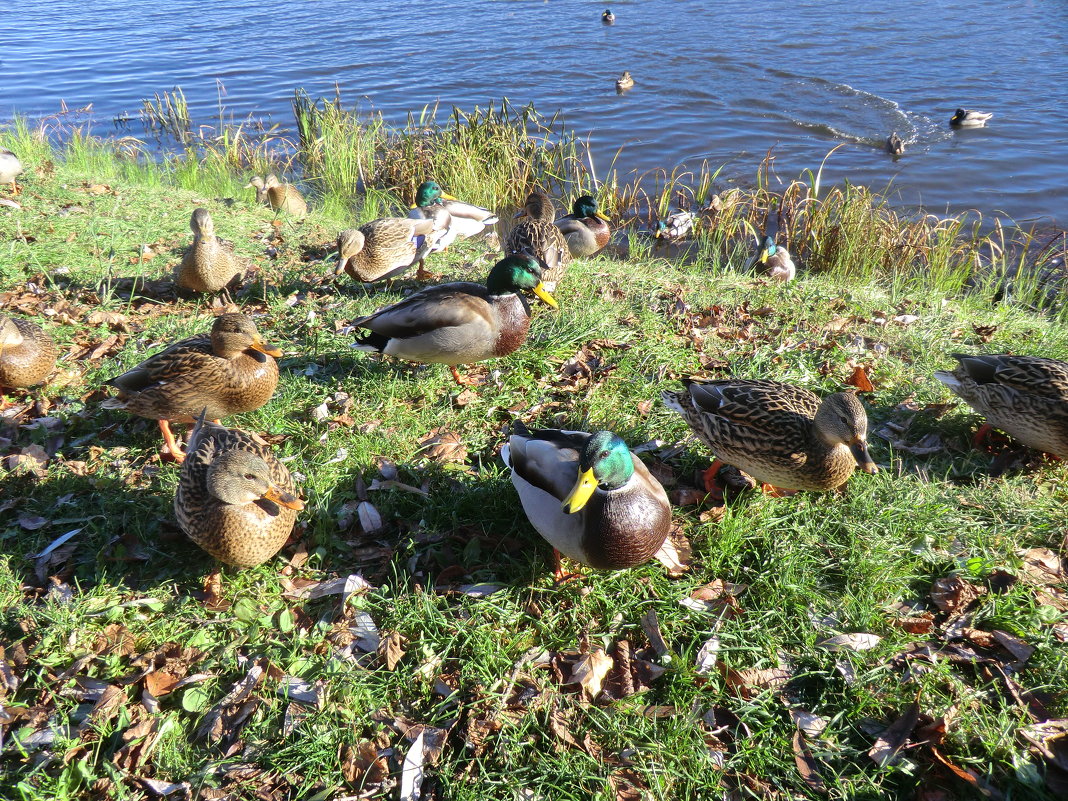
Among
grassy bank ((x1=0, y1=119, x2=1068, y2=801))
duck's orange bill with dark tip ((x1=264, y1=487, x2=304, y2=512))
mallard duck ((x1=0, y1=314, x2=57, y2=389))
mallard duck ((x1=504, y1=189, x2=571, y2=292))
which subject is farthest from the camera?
mallard duck ((x1=504, y1=189, x2=571, y2=292))

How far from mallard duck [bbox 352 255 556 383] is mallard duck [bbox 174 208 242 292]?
5.75ft

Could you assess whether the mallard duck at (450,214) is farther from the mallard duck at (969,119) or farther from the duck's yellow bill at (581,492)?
the mallard duck at (969,119)

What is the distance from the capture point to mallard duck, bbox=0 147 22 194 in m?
7.52

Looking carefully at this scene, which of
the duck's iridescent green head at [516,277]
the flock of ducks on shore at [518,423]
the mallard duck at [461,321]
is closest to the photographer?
the flock of ducks on shore at [518,423]

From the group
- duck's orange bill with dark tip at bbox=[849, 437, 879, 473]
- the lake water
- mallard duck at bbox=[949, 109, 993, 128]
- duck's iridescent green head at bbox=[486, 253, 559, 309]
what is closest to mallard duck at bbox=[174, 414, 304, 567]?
duck's iridescent green head at bbox=[486, 253, 559, 309]

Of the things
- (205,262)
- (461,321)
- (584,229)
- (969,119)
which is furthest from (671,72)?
(461,321)

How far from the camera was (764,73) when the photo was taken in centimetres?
1557

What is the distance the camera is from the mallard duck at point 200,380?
12.3 ft

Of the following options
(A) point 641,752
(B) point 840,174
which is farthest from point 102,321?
(B) point 840,174

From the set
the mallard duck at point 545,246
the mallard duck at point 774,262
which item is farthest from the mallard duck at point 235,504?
the mallard duck at point 774,262

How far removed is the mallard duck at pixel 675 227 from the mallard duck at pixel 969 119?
7.25 metres

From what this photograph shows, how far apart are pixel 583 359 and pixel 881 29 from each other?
18.7m

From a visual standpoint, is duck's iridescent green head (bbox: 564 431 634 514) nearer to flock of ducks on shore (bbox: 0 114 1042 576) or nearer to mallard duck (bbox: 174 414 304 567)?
flock of ducks on shore (bbox: 0 114 1042 576)

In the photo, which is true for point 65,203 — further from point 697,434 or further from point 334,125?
point 697,434
